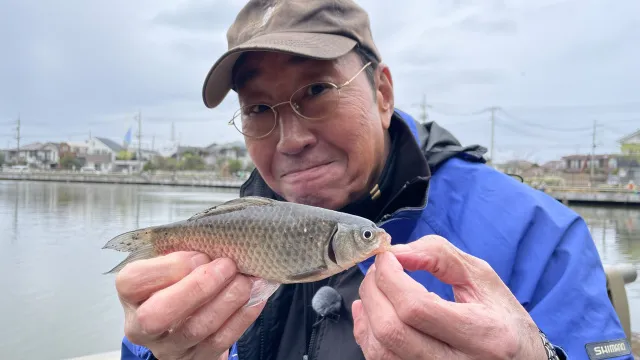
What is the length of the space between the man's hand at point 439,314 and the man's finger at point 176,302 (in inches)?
22.1

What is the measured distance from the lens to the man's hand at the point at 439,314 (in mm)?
1215

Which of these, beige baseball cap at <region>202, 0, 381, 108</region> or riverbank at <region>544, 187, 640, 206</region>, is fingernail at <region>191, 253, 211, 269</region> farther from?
riverbank at <region>544, 187, 640, 206</region>

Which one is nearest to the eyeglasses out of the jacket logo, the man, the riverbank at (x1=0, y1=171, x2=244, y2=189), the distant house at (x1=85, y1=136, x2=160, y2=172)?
the man

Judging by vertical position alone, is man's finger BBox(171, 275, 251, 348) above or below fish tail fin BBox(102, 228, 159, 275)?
below

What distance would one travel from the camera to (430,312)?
3.94 ft

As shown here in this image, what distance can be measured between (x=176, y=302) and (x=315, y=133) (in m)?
1.00

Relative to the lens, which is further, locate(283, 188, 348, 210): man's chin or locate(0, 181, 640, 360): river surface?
locate(0, 181, 640, 360): river surface

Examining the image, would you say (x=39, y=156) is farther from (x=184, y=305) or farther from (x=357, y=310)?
(x=357, y=310)

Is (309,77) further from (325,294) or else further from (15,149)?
(15,149)

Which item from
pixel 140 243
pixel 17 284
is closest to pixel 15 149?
pixel 17 284

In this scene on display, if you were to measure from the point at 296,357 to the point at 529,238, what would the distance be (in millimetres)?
1242

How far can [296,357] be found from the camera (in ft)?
7.03

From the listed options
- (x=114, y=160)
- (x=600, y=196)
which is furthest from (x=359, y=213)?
(x=114, y=160)

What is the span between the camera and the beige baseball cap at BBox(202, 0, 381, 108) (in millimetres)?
1947
